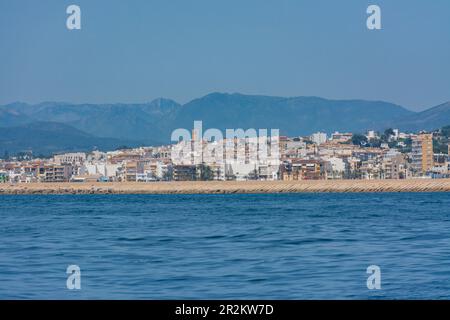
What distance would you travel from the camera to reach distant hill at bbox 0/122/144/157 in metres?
147

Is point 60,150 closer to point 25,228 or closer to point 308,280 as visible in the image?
point 25,228

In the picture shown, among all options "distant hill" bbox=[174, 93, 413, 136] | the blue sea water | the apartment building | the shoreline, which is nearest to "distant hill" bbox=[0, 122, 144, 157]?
"distant hill" bbox=[174, 93, 413, 136]

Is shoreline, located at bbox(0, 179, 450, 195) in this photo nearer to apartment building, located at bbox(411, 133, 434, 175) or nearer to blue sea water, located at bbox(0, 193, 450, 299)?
apartment building, located at bbox(411, 133, 434, 175)

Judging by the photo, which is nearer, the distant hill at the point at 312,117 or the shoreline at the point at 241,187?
the shoreline at the point at 241,187

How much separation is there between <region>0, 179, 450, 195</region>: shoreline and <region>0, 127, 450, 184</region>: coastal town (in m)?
7.34

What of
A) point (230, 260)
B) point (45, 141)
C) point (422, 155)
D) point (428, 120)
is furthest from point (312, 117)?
point (230, 260)

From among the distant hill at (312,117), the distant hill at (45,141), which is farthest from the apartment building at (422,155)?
the distant hill at (312,117)

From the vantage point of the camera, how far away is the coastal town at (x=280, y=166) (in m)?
92.8

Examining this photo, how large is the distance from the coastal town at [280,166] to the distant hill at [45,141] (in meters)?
34.1

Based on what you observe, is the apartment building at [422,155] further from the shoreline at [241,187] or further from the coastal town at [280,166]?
the shoreline at [241,187]
